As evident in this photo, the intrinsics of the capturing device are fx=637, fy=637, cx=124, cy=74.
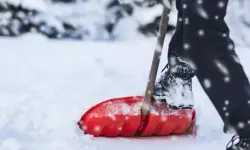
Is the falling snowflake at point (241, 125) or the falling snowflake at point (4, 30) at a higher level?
the falling snowflake at point (241, 125)

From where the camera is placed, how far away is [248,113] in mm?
1726

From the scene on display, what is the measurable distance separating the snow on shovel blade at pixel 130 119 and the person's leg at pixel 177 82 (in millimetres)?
37

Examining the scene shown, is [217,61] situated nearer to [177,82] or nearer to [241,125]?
[241,125]

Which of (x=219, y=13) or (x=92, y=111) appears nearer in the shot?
(x=219, y=13)

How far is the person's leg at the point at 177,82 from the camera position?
2236 millimetres

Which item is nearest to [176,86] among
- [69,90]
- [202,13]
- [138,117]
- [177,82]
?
[177,82]

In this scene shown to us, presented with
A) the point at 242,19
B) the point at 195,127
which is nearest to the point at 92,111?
the point at 195,127

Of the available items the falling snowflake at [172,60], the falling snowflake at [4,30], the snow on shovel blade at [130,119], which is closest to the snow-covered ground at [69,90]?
the snow on shovel blade at [130,119]

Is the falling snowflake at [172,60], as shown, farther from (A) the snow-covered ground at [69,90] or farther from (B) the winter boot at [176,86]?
(A) the snow-covered ground at [69,90]

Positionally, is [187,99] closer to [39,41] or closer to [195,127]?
[195,127]

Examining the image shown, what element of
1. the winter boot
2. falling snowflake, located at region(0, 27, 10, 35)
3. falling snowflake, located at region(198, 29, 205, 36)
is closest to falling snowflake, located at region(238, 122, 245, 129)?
falling snowflake, located at region(198, 29, 205, 36)

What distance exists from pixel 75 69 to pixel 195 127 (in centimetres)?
71

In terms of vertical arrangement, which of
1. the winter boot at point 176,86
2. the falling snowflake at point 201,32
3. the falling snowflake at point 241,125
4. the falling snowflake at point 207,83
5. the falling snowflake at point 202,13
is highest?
the falling snowflake at point 202,13

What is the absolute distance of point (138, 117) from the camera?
2.21 meters
